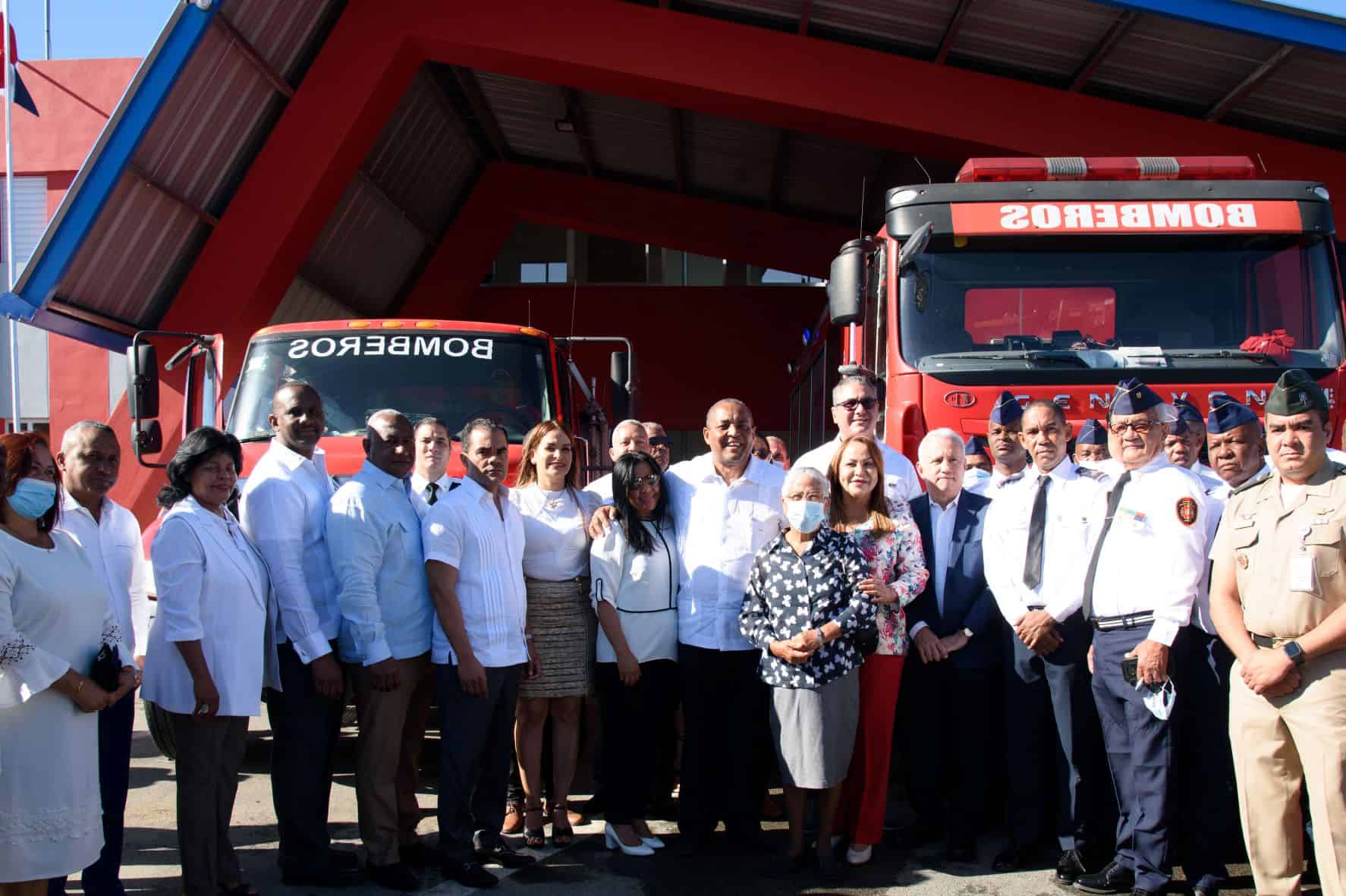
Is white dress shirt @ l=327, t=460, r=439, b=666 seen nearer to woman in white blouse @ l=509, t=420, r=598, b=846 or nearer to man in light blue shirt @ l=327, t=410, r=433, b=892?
man in light blue shirt @ l=327, t=410, r=433, b=892

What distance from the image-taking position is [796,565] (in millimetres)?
4914

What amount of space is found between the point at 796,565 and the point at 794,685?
1.63 feet

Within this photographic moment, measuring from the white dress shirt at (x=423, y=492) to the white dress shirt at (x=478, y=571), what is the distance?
3.8 inches

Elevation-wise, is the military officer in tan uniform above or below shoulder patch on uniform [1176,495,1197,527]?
below

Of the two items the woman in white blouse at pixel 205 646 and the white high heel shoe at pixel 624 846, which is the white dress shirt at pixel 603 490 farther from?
the woman in white blouse at pixel 205 646

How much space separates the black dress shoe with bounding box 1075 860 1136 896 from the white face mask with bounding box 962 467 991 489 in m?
2.29

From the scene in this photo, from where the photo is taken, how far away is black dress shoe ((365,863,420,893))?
4695 mm

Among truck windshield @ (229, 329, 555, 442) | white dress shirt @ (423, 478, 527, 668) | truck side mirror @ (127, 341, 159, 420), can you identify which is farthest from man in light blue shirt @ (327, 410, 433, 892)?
truck side mirror @ (127, 341, 159, 420)

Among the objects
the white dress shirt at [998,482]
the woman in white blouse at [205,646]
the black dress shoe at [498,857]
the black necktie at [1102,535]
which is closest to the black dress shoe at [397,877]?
the black dress shoe at [498,857]

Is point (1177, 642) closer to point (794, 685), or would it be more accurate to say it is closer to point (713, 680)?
point (794, 685)

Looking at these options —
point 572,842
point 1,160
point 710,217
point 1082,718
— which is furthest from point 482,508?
point 1,160

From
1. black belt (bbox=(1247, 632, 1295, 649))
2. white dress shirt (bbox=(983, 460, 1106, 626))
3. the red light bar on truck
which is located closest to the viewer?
black belt (bbox=(1247, 632, 1295, 649))

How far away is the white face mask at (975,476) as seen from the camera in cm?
651

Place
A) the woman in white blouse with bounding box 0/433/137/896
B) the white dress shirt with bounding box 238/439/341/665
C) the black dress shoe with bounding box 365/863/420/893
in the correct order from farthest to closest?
the black dress shoe with bounding box 365/863/420/893 → the white dress shirt with bounding box 238/439/341/665 → the woman in white blouse with bounding box 0/433/137/896
